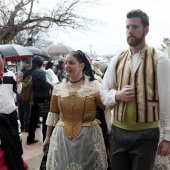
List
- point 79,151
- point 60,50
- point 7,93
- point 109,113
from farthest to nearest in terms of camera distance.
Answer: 1. point 60,50
2. point 7,93
3. point 109,113
4. point 79,151

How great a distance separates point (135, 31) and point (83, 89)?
98 centimetres

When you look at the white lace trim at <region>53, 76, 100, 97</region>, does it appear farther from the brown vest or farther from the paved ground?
the paved ground

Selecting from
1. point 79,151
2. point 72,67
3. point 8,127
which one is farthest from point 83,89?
point 8,127

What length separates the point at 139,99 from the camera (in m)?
2.15

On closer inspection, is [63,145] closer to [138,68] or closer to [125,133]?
[125,133]

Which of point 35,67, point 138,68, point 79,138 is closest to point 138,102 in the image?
point 138,68

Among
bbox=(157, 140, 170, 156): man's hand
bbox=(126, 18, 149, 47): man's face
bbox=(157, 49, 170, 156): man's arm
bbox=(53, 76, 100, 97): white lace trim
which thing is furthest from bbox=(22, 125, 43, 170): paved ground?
bbox=(126, 18, 149, 47): man's face

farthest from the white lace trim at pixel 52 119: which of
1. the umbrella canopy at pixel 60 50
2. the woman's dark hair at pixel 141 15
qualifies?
the umbrella canopy at pixel 60 50

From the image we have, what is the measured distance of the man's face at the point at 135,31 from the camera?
218 centimetres

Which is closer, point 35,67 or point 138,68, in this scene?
point 138,68

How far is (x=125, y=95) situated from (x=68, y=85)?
1.05 meters

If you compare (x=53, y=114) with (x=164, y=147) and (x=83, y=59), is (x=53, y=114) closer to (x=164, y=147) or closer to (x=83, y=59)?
(x=83, y=59)

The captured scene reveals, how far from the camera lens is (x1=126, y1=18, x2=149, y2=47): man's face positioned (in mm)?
2178

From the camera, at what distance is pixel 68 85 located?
3080mm
